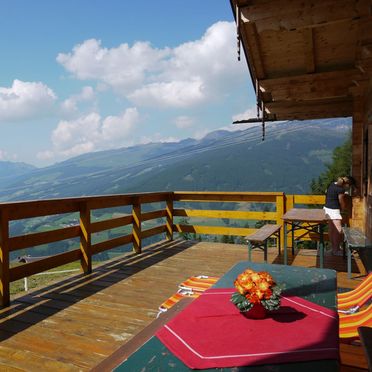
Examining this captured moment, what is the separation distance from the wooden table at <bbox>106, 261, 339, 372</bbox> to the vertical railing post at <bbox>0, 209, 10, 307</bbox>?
2774 mm

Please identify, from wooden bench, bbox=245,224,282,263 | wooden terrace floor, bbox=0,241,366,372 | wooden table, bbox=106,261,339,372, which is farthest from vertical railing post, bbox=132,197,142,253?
wooden table, bbox=106,261,339,372

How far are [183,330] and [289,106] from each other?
26.3ft

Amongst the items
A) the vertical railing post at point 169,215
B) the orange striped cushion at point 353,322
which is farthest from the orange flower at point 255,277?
the vertical railing post at point 169,215

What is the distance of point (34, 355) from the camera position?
120 inches

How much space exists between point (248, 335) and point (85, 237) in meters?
4.19

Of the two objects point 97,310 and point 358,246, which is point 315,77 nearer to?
point 358,246

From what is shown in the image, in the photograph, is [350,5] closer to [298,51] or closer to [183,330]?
[298,51]

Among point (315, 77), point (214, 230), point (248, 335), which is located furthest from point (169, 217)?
point (248, 335)

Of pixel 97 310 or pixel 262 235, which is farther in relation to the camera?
pixel 262 235

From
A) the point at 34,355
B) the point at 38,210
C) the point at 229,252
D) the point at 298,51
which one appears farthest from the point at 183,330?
the point at 229,252

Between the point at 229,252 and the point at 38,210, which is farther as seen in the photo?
the point at 229,252

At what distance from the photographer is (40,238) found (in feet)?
15.7

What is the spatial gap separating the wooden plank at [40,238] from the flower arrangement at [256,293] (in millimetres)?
3374

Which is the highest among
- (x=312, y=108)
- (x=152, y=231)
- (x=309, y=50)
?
(x=309, y=50)
